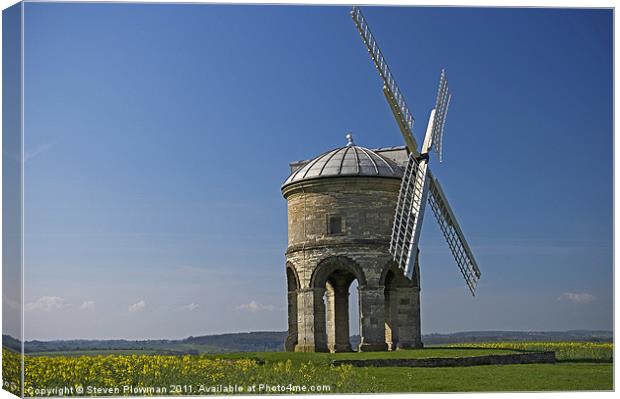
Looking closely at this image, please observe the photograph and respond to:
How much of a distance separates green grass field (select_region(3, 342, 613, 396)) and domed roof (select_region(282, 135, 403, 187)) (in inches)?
291

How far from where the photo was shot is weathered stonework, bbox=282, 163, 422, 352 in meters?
35.3

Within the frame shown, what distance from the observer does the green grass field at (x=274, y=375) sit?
2606 cm

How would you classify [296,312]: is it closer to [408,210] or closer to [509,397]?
[408,210]

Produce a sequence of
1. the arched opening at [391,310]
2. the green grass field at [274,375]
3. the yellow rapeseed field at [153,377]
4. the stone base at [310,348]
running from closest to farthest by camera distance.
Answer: the yellow rapeseed field at [153,377] → the green grass field at [274,375] → the stone base at [310,348] → the arched opening at [391,310]

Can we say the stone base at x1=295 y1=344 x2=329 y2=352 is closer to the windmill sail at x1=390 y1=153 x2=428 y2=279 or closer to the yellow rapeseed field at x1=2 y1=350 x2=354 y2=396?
the windmill sail at x1=390 y1=153 x2=428 y2=279

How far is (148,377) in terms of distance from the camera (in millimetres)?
26375

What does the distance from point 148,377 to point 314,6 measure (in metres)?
9.00

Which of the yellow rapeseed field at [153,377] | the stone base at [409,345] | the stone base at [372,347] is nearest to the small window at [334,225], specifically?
the stone base at [372,347]

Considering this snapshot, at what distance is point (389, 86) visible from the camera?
102 feet

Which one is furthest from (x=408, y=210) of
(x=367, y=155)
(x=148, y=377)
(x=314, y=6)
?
(x=148, y=377)

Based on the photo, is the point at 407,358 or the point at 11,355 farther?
the point at 407,358

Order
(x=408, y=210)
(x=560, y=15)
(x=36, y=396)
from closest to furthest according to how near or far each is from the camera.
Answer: (x=36, y=396) < (x=560, y=15) < (x=408, y=210)

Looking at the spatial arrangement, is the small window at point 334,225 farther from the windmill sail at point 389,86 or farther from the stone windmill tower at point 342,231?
the windmill sail at point 389,86

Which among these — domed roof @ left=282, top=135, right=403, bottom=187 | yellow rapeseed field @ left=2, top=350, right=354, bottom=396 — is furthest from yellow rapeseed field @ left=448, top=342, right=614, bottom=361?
yellow rapeseed field @ left=2, top=350, right=354, bottom=396
